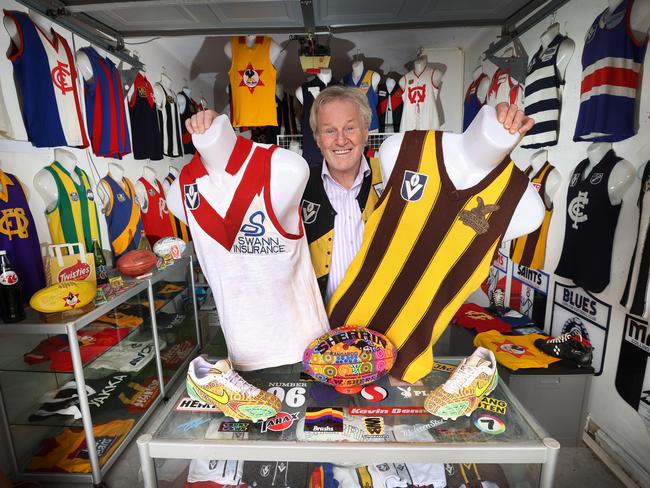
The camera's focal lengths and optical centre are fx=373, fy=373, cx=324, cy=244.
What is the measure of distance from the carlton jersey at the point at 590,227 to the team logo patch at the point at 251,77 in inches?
117


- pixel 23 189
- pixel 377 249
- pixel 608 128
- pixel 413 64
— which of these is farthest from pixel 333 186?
pixel 413 64

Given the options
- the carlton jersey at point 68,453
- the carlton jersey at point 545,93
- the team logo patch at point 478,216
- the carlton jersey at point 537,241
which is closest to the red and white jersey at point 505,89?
the carlton jersey at point 545,93

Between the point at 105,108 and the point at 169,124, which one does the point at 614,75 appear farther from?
the point at 169,124

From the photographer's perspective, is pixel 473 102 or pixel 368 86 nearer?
pixel 473 102

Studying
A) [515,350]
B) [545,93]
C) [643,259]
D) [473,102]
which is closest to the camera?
[643,259]

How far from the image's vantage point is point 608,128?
1.99 m

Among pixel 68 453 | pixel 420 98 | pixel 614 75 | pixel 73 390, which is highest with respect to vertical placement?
pixel 420 98

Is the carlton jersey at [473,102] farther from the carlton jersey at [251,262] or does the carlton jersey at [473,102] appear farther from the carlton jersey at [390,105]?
the carlton jersey at [251,262]

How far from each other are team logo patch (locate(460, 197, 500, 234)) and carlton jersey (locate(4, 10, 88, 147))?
2470 millimetres

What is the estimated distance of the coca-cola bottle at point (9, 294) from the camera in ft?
6.05

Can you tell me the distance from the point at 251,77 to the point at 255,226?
3197 mm

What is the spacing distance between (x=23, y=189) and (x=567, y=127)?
3472mm

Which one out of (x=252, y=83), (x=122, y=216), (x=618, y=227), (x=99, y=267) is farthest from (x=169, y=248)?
(x=618, y=227)

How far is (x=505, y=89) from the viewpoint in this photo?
3359 mm
